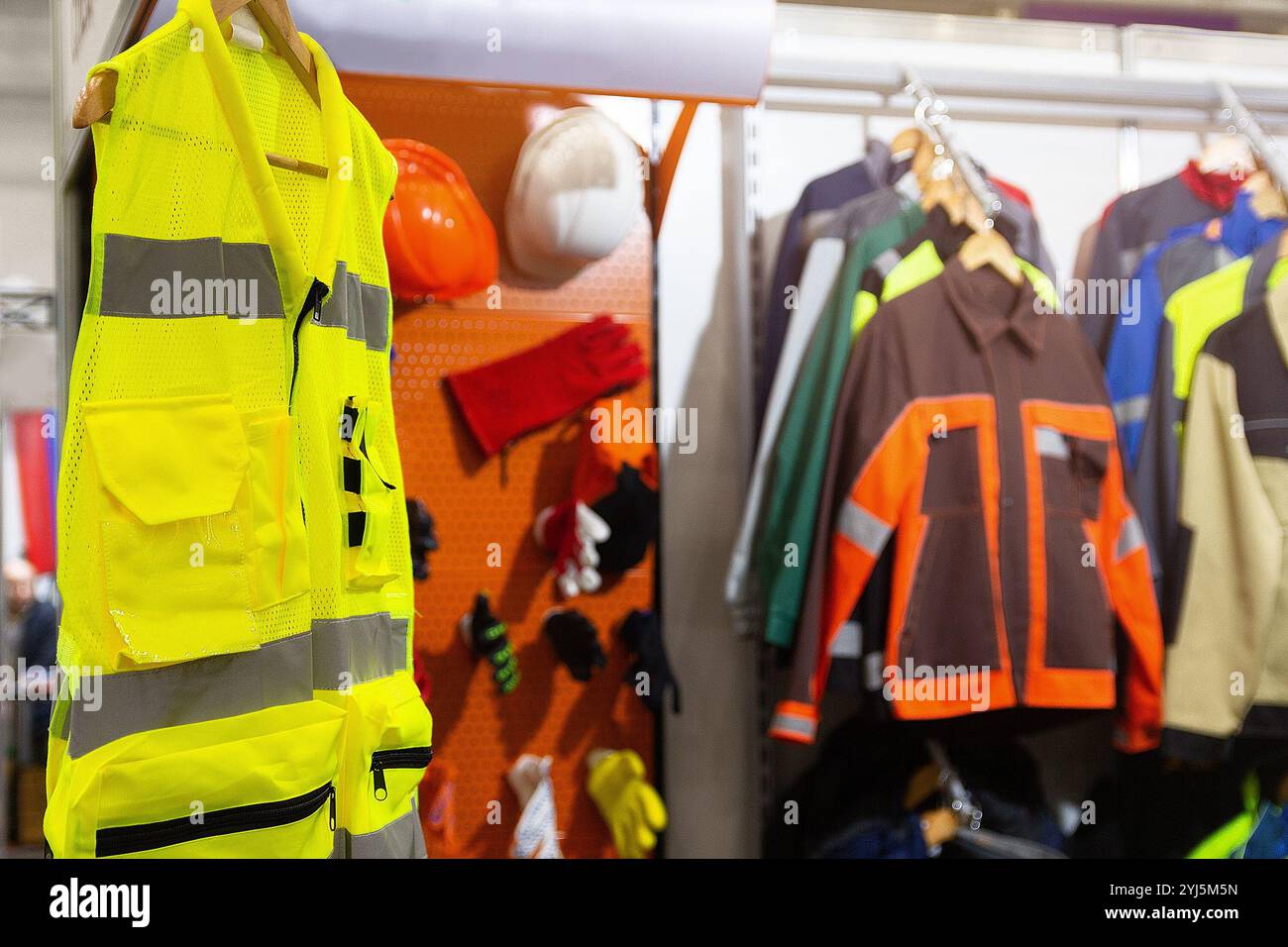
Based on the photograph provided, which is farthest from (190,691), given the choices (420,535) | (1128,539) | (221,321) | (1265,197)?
(1265,197)

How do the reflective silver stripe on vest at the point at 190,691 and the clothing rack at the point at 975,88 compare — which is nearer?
the reflective silver stripe on vest at the point at 190,691

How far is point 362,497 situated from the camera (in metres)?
1.11

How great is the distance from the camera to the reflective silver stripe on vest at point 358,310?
1.11 meters

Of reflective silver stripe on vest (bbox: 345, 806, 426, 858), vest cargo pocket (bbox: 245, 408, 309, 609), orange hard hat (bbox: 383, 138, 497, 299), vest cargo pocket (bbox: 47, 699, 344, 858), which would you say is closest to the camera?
vest cargo pocket (bbox: 47, 699, 344, 858)

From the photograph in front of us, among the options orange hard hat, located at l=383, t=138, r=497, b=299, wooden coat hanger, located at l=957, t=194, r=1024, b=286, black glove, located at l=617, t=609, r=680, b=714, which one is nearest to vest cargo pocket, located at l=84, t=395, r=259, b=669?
orange hard hat, located at l=383, t=138, r=497, b=299

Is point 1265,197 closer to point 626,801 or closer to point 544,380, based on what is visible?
point 544,380

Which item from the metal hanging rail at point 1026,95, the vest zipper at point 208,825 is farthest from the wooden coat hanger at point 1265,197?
the vest zipper at point 208,825

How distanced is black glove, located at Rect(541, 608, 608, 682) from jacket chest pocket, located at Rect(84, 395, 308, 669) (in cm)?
75

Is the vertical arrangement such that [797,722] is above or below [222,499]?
below

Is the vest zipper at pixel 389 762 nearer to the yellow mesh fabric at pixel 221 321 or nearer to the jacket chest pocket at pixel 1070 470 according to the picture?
the yellow mesh fabric at pixel 221 321

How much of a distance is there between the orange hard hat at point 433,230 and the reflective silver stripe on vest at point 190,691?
71 cm

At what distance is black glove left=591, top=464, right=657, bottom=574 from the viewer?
1697mm

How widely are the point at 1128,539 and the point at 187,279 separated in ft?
4.97

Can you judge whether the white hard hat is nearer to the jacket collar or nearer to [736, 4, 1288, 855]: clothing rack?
[736, 4, 1288, 855]: clothing rack
